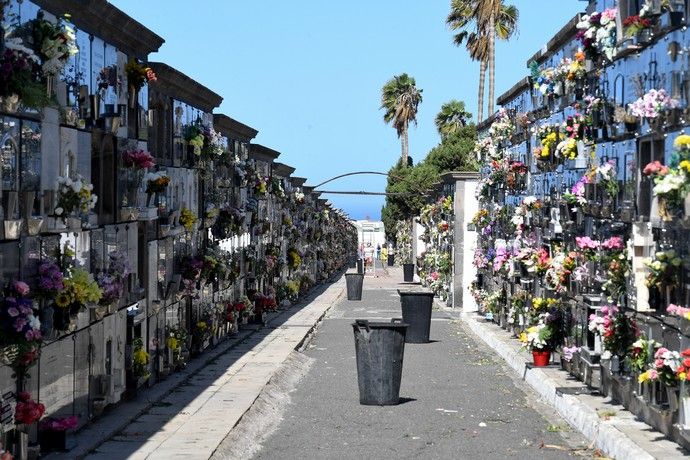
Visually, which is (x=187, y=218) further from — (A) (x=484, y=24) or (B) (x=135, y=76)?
(A) (x=484, y=24)

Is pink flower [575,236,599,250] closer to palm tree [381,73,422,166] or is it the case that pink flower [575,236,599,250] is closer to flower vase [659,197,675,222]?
flower vase [659,197,675,222]

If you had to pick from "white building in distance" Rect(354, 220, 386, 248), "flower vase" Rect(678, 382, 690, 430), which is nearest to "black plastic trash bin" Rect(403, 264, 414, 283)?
"flower vase" Rect(678, 382, 690, 430)

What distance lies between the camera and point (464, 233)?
1671 inches

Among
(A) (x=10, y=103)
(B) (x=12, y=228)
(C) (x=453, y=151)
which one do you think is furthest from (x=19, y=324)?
(C) (x=453, y=151)

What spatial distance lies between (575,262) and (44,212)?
32.2ft

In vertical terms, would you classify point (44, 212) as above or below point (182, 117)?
below

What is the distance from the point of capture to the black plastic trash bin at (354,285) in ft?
160

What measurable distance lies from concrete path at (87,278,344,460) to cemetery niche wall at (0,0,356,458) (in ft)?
1.95

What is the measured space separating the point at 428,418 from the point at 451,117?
7004 centimetres

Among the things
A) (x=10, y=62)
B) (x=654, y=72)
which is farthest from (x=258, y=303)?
(x=10, y=62)

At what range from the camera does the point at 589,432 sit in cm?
1547

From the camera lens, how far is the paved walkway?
14.8m

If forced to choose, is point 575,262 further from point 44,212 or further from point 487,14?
point 487,14

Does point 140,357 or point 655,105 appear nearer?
point 655,105
